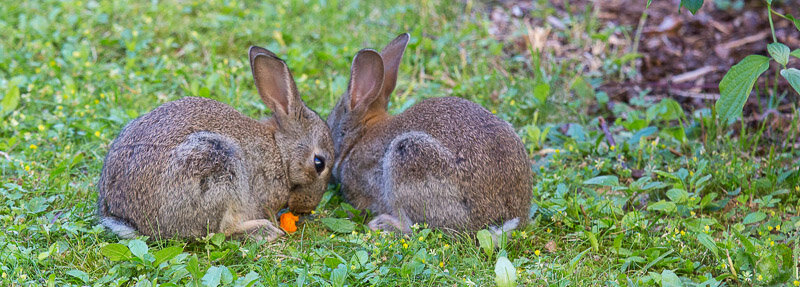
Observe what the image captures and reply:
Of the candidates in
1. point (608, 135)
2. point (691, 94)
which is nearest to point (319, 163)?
point (608, 135)

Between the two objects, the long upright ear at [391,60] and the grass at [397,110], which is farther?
the long upright ear at [391,60]

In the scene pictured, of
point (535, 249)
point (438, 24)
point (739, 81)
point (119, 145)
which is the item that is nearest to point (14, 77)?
point (119, 145)

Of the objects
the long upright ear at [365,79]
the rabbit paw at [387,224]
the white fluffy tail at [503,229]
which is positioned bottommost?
the rabbit paw at [387,224]

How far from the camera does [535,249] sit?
468 centimetres

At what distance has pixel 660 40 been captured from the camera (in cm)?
805

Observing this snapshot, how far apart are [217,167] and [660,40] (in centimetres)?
524

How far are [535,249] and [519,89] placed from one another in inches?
85.8

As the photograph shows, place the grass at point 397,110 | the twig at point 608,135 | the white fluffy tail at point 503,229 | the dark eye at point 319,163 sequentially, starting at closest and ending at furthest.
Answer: the grass at point 397,110, the white fluffy tail at point 503,229, the dark eye at point 319,163, the twig at point 608,135

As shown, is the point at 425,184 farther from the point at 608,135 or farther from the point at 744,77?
the point at 608,135

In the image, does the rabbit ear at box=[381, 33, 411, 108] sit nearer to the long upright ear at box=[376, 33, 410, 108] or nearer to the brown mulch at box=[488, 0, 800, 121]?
the long upright ear at box=[376, 33, 410, 108]

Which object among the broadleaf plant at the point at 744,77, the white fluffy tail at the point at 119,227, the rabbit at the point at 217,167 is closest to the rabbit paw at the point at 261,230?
the rabbit at the point at 217,167

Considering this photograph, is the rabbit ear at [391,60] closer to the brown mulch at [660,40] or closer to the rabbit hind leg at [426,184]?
the rabbit hind leg at [426,184]

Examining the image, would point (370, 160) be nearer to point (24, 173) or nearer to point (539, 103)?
point (539, 103)

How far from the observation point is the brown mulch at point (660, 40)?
7.10 metres
